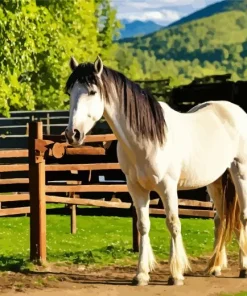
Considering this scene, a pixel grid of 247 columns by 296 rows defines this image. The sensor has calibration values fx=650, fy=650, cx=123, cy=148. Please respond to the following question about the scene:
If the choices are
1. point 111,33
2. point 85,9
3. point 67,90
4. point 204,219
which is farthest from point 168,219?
point 111,33

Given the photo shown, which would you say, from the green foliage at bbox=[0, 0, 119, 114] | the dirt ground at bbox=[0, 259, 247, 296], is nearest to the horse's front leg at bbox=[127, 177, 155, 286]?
the dirt ground at bbox=[0, 259, 247, 296]

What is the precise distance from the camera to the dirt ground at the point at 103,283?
6.72 metres

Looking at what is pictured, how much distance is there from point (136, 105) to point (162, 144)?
49 cm

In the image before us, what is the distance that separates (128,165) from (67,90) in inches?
41.7

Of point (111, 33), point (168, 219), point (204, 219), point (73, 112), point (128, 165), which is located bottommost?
point (204, 219)

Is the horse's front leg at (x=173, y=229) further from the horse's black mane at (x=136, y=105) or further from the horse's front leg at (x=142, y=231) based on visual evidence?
the horse's black mane at (x=136, y=105)

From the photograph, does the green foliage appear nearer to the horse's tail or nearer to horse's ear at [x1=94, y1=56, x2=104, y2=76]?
the horse's tail

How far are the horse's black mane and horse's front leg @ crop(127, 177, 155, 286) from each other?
621 millimetres

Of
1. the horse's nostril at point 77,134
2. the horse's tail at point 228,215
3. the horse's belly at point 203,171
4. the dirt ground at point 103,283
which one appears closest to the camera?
the horse's nostril at point 77,134

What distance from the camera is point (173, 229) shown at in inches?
272

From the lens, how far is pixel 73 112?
20.1 feet

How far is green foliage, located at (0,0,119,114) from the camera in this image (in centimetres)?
1802

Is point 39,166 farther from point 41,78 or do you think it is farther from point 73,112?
point 41,78

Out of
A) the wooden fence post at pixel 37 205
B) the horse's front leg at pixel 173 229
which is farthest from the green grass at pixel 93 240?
the horse's front leg at pixel 173 229
